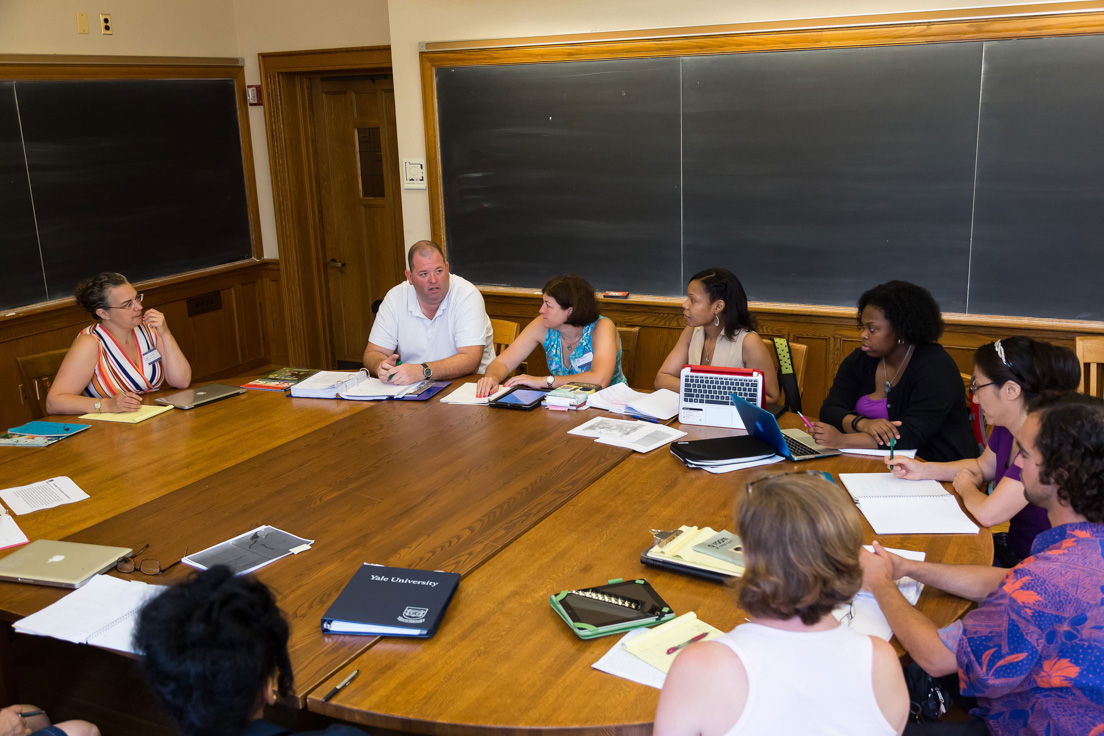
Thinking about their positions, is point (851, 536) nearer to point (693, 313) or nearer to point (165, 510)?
point (165, 510)

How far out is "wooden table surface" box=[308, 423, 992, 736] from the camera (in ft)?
5.35

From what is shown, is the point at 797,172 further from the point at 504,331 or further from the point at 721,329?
the point at 504,331

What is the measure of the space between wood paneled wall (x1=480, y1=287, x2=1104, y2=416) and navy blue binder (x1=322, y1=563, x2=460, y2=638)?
219 cm

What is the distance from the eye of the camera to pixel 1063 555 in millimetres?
1671

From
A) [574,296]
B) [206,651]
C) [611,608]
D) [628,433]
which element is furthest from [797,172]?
[206,651]

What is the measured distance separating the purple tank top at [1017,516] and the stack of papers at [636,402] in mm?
1064

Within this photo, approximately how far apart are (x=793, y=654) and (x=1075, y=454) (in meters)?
0.80

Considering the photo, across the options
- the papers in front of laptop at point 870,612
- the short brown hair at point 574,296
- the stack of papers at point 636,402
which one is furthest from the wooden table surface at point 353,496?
the papers in front of laptop at point 870,612

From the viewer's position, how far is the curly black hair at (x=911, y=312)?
312 centimetres

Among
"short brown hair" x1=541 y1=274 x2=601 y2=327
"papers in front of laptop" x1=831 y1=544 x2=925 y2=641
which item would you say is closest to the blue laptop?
"papers in front of laptop" x1=831 y1=544 x2=925 y2=641

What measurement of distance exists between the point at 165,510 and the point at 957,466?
7.44 feet

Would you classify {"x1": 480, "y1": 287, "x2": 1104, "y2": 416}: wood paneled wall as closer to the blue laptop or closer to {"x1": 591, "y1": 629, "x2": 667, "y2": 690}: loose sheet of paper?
the blue laptop

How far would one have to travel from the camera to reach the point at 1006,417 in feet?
→ 8.20

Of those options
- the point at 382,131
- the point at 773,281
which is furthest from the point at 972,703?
the point at 382,131
